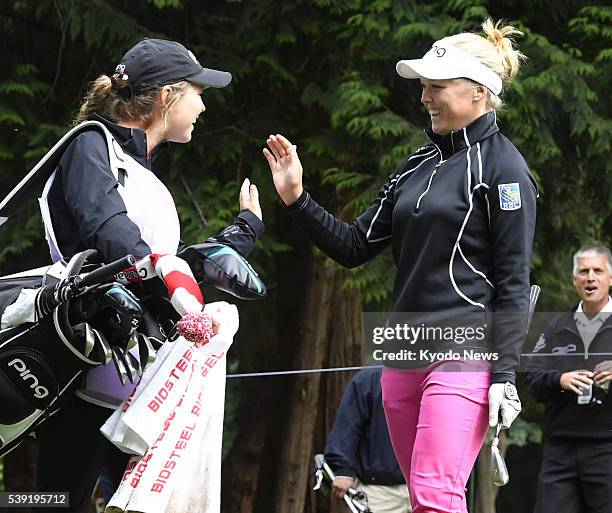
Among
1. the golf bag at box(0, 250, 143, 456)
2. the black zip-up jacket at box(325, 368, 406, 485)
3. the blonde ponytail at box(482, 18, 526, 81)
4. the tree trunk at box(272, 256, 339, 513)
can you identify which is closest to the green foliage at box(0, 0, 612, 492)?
the tree trunk at box(272, 256, 339, 513)

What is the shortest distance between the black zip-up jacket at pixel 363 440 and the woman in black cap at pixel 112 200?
3442 millimetres

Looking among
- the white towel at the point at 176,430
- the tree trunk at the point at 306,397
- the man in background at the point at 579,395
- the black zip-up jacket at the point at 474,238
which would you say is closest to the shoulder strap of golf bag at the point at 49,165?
the white towel at the point at 176,430

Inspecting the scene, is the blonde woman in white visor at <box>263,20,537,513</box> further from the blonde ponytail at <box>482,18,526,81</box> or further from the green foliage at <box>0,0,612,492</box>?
the green foliage at <box>0,0,612,492</box>

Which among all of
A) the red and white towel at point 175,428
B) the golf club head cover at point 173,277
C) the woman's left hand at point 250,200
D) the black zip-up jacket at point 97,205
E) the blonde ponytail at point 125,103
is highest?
the blonde ponytail at point 125,103

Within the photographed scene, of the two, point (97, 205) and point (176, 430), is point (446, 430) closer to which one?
point (176, 430)

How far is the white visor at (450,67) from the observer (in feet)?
13.1

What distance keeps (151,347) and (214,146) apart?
200 inches

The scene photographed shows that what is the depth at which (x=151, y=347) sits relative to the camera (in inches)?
131

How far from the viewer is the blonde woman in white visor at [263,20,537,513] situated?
145 inches

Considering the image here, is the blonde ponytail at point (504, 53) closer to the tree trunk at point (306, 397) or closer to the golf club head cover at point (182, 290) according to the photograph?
the golf club head cover at point (182, 290)

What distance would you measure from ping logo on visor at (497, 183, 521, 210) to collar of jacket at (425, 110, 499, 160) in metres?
0.25

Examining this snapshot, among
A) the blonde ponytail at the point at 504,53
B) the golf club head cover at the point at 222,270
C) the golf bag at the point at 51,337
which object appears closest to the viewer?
the golf bag at the point at 51,337

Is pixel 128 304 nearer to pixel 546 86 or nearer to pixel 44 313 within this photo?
pixel 44 313

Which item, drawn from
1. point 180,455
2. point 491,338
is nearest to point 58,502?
point 180,455
